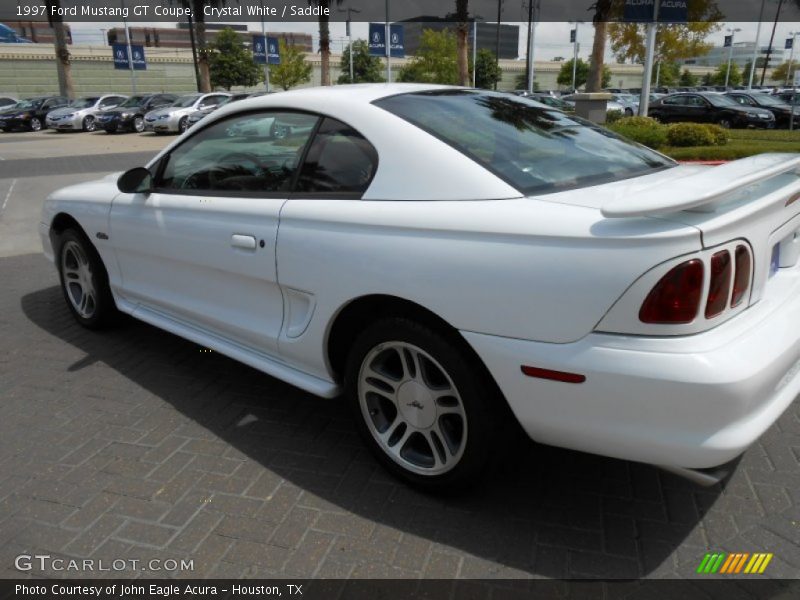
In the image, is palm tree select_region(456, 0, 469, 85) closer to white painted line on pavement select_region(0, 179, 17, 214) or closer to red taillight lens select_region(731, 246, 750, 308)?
A: white painted line on pavement select_region(0, 179, 17, 214)

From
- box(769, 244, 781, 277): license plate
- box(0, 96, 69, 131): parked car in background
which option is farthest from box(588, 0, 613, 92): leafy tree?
box(0, 96, 69, 131): parked car in background

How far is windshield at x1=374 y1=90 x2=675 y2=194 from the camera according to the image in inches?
99.2

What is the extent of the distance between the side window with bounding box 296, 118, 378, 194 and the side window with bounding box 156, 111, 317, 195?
9 cm

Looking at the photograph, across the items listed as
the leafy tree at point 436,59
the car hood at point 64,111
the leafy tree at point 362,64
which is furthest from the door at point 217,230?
the leafy tree at point 362,64

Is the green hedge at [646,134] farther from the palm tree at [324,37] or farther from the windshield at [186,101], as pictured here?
the palm tree at [324,37]

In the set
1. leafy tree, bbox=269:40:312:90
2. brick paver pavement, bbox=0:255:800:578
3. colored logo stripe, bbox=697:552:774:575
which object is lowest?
brick paver pavement, bbox=0:255:800:578

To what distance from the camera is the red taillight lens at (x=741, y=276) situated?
208cm

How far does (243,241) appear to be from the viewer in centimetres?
297

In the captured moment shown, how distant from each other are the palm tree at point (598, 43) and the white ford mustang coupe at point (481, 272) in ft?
59.9

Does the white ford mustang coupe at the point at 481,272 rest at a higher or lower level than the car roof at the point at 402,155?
lower

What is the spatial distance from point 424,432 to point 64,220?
10.8 ft

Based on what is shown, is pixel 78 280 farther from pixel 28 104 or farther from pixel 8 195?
pixel 28 104

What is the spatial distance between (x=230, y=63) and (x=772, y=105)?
43.2m

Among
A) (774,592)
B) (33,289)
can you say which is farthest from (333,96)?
(33,289)
